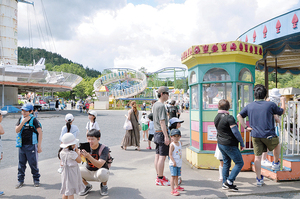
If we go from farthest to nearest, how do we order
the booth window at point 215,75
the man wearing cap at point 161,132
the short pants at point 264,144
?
the booth window at point 215,75
the man wearing cap at point 161,132
the short pants at point 264,144

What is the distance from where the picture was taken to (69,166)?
132 inches

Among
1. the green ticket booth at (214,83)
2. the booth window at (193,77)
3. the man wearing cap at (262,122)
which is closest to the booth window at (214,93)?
the green ticket booth at (214,83)

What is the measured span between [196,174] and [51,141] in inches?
269

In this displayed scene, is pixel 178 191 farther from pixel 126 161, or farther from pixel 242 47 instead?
pixel 242 47

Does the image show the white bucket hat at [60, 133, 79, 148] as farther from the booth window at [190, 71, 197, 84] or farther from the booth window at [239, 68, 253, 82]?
the booth window at [239, 68, 253, 82]

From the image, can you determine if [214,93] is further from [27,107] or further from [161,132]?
[27,107]

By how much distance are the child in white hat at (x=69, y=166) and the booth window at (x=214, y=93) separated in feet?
11.3

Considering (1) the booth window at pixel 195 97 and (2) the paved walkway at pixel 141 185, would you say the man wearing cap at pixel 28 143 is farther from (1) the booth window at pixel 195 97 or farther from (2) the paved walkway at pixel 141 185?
(1) the booth window at pixel 195 97

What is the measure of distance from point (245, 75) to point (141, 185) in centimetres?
363

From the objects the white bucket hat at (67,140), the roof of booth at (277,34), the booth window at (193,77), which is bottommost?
the white bucket hat at (67,140)

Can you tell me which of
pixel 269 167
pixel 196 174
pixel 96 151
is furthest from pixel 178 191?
pixel 269 167

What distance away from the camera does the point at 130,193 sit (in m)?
4.12

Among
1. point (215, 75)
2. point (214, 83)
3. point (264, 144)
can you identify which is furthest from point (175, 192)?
point (215, 75)

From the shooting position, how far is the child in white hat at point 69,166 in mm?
3271
